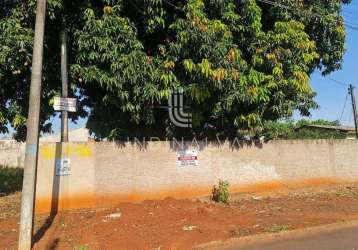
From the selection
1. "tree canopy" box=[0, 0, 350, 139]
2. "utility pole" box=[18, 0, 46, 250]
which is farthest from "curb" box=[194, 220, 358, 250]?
"tree canopy" box=[0, 0, 350, 139]

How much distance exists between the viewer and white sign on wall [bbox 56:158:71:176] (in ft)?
36.5

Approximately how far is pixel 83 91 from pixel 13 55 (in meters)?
3.08

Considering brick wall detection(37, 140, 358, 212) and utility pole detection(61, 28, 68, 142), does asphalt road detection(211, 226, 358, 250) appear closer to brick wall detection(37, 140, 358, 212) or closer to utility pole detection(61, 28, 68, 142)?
brick wall detection(37, 140, 358, 212)

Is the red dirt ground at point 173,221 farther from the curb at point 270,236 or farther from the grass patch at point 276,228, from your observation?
the curb at point 270,236

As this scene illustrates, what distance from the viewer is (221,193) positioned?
12414 mm

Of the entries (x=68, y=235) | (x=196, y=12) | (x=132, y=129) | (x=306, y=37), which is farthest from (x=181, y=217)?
(x=306, y=37)

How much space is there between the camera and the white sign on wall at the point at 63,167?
11.1 metres

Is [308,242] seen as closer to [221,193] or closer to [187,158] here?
[221,193]

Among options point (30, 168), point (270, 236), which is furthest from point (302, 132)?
point (30, 168)

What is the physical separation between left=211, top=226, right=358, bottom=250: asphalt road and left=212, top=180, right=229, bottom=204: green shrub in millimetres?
3532

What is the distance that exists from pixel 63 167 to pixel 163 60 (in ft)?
11.7

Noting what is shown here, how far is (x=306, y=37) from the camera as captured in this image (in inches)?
505

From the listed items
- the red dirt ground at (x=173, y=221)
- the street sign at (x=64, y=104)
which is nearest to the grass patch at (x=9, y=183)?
the red dirt ground at (x=173, y=221)

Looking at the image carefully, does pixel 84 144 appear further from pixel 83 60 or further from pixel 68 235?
pixel 68 235
